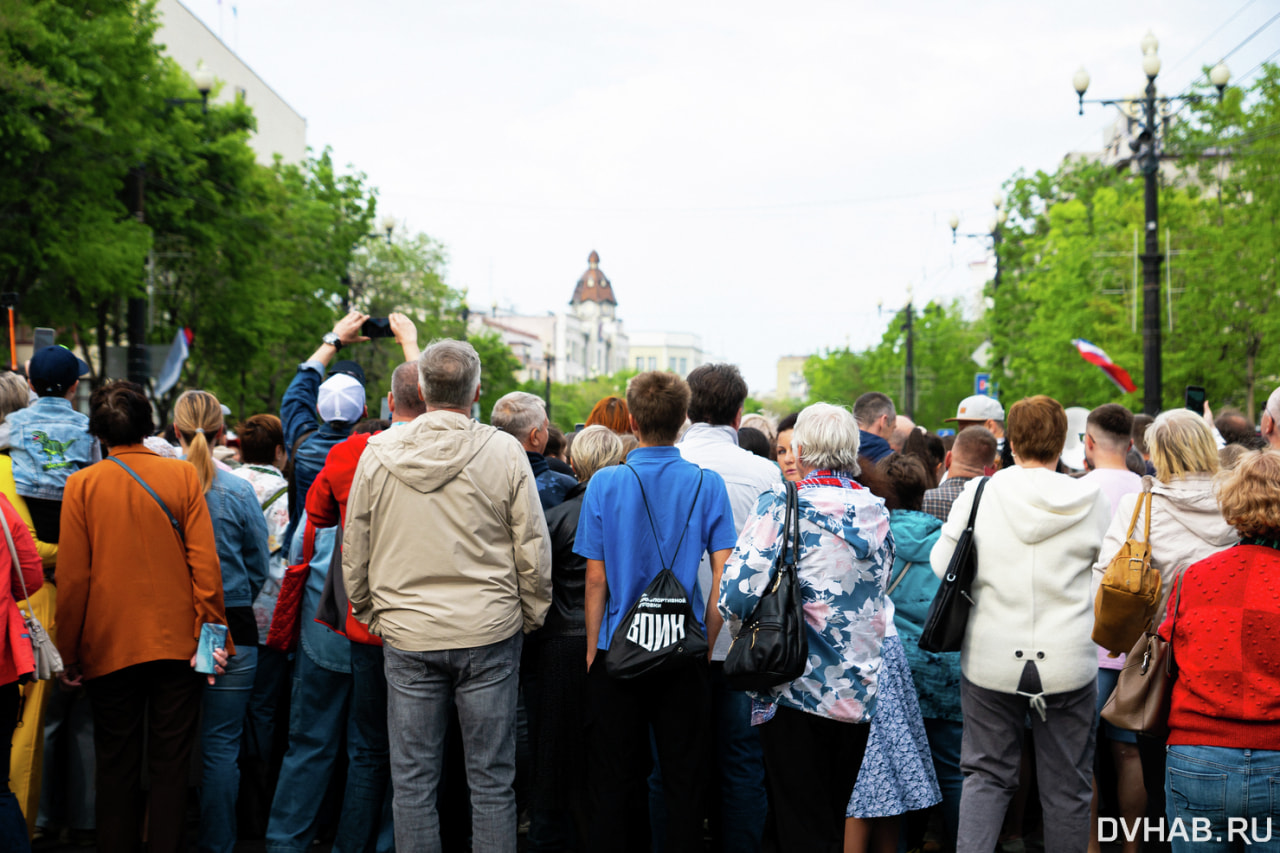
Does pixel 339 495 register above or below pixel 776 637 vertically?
above

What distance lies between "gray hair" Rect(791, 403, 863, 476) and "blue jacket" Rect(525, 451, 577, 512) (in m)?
1.37

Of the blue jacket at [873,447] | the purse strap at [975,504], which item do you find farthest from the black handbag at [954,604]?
the blue jacket at [873,447]

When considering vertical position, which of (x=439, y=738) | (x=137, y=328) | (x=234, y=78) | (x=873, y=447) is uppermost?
(x=234, y=78)

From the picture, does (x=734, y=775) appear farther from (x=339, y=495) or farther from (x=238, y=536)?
(x=238, y=536)

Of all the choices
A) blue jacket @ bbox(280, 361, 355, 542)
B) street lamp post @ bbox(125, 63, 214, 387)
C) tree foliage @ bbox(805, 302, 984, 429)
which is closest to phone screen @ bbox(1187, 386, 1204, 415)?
blue jacket @ bbox(280, 361, 355, 542)

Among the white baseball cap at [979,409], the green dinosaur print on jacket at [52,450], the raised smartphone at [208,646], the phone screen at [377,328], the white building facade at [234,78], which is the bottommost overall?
the raised smartphone at [208,646]

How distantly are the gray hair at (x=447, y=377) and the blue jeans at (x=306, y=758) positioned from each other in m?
1.67

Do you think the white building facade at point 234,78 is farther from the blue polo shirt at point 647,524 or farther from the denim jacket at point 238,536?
the blue polo shirt at point 647,524

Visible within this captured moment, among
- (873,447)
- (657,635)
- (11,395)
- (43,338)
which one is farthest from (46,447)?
(873,447)

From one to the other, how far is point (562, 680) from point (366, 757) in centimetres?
98

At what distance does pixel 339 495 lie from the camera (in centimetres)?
500

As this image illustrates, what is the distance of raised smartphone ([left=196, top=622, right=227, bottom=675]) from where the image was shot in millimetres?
4832

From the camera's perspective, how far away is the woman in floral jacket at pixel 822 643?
434 centimetres

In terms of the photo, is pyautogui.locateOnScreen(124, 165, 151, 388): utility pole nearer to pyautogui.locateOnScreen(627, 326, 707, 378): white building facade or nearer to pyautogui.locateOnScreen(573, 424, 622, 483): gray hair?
pyautogui.locateOnScreen(573, 424, 622, 483): gray hair
